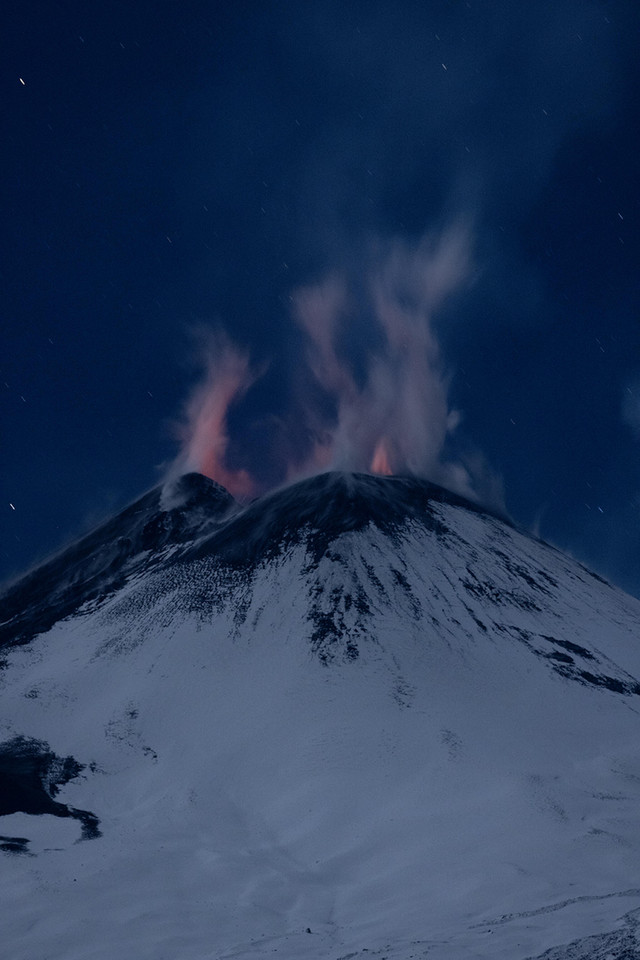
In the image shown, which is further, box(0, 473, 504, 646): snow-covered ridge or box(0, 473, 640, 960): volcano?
box(0, 473, 504, 646): snow-covered ridge

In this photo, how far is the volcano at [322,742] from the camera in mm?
22359

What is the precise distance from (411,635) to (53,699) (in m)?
30.5

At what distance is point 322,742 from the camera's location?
45875 millimetres

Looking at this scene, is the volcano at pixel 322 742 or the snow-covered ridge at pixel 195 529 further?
the snow-covered ridge at pixel 195 529

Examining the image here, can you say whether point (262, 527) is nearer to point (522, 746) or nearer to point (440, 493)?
Result: point (440, 493)

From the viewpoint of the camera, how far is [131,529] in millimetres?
100250

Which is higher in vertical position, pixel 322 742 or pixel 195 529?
pixel 195 529

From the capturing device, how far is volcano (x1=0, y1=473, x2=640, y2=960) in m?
22.4

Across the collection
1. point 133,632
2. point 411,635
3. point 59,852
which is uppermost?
point 133,632

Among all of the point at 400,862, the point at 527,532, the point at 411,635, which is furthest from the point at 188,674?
the point at 527,532

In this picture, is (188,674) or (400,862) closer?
(400,862)

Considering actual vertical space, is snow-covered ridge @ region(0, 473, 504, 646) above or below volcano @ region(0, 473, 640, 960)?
above

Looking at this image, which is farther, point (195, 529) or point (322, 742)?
point (195, 529)

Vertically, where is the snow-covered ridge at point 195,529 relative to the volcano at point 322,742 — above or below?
above
